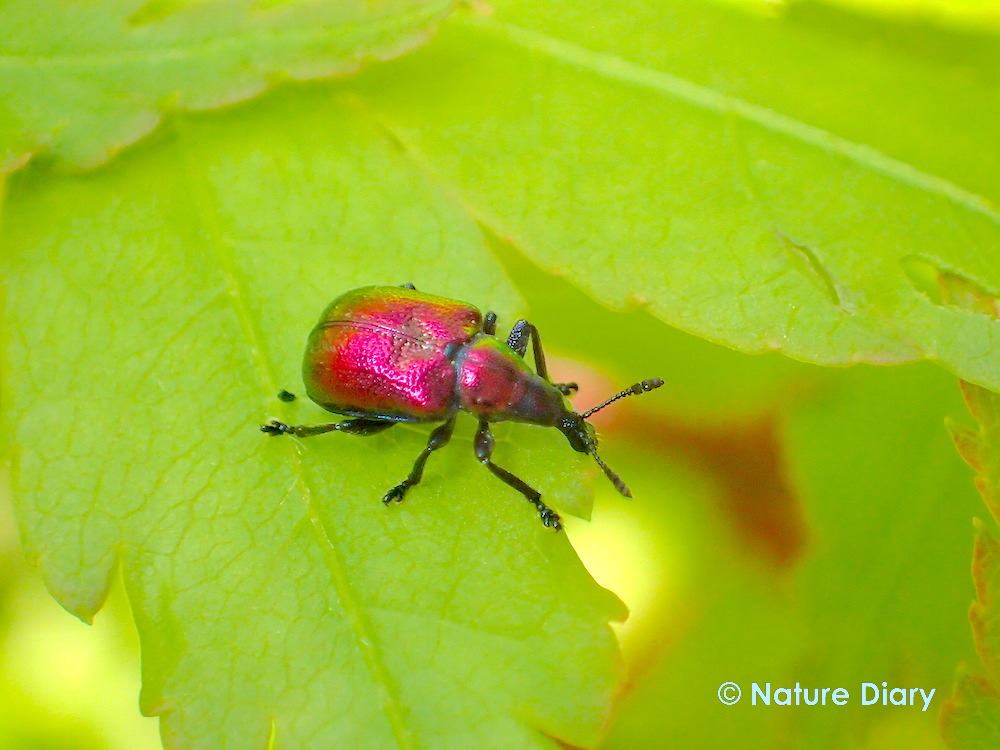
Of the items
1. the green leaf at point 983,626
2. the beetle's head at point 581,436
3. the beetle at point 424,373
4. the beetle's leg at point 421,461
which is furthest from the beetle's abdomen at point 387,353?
the green leaf at point 983,626

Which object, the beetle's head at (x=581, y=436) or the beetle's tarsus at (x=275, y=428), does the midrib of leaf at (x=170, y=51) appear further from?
the beetle's head at (x=581, y=436)

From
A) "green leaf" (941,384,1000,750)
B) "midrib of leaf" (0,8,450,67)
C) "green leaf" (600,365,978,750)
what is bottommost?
"green leaf" (600,365,978,750)

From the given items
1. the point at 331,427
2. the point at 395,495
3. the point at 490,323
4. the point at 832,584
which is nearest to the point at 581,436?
the point at 490,323

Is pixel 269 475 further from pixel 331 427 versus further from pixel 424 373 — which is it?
pixel 424 373

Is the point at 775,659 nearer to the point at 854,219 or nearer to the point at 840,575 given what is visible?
the point at 840,575

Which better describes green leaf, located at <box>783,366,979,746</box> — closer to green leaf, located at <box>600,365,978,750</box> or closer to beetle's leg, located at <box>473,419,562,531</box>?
green leaf, located at <box>600,365,978,750</box>

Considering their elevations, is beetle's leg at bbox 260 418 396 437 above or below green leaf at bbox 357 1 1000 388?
below

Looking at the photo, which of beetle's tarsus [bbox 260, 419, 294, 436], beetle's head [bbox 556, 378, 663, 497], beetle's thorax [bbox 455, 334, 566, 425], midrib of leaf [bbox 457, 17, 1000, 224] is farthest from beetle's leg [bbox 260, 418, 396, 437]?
midrib of leaf [bbox 457, 17, 1000, 224]
